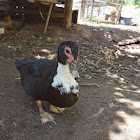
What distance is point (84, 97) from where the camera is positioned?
299 cm

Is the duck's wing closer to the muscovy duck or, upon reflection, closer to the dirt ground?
the muscovy duck

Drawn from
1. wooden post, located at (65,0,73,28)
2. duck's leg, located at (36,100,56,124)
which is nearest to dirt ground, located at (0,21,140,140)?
duck's leg, located at (36,100,56,124)

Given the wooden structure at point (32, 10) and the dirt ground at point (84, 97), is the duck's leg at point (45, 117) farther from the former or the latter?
the wooden structure at point (32, 10)

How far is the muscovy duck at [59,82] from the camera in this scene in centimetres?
199

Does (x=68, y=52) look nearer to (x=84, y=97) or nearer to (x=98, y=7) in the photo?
(x=84, y=97)

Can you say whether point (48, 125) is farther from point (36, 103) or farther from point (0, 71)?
point (0, 71)

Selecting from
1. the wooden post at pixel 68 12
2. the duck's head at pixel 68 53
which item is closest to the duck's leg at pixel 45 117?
the duck's head at pixel 68 53

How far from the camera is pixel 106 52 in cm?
549

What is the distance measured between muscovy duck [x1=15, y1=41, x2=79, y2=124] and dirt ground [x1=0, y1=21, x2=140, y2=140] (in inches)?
10.6

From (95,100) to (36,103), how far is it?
1.00 m

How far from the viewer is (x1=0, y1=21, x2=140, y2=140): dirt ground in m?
2.10

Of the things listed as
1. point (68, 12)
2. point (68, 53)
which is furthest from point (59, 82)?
point (68, 12)

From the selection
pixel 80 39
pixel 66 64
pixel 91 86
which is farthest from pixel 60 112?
pixel 80 39

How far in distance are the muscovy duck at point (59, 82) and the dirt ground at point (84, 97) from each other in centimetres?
27
